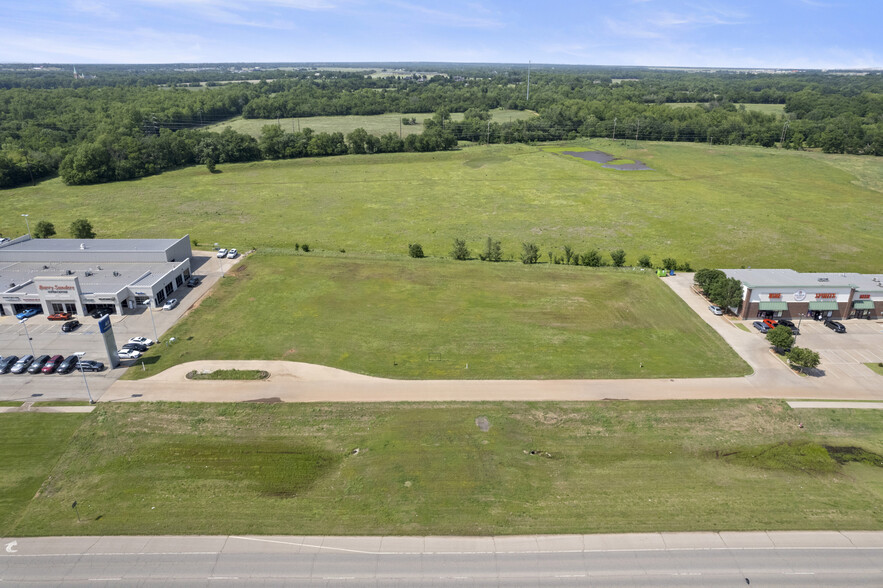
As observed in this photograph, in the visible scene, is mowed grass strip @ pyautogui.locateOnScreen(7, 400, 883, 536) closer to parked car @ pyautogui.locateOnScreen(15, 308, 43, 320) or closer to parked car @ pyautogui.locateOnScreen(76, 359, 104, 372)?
parked car @ pyautogui.locateOnScreen(76, 359, 104, 372)

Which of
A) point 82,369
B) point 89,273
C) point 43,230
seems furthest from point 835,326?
point 43,230

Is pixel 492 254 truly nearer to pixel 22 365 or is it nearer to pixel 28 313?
pixel 22 365

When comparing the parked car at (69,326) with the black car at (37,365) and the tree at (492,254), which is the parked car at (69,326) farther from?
the tree at (492,254)

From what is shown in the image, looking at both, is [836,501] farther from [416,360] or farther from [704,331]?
[416,360]

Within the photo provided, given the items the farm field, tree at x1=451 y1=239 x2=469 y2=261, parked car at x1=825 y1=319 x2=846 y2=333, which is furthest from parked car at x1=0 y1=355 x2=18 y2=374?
parked car at x1=825 y1=319 x2=846 y2=333

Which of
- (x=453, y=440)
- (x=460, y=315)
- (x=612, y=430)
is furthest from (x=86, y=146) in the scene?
(x=612, y=430)

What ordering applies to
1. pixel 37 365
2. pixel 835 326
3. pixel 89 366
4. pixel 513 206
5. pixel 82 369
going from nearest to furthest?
pixel 82 369, pixel 89 366, pixel 37 365, pixel 835 326, pixel 513 206
